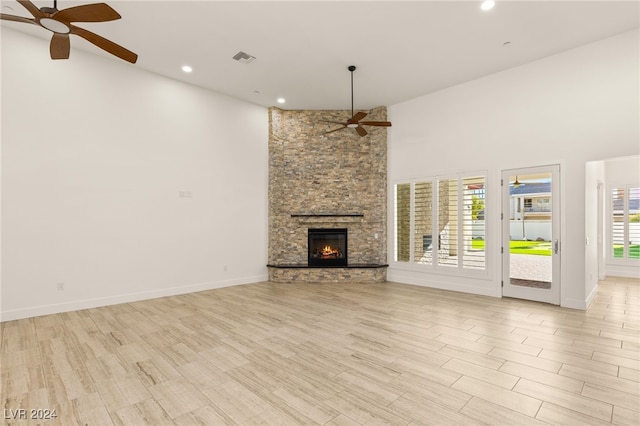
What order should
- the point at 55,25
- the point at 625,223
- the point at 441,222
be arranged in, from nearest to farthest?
the point at 55,25 → the point at 441,222 → the point at 625,223

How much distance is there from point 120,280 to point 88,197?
59.4 inches

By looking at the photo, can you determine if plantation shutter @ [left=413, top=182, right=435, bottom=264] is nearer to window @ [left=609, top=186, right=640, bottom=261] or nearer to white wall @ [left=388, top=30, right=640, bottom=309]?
white wall @ [left=388, top=30, right=640, bottom=309]

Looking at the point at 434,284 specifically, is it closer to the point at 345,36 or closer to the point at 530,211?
the point at 530,211

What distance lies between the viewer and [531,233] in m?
5.31

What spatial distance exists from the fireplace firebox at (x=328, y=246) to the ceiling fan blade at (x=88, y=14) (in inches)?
213

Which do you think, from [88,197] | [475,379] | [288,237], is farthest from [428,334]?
[88,197]

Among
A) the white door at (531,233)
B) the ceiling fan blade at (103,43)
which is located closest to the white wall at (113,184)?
the ceiling fan blade at (103,43)

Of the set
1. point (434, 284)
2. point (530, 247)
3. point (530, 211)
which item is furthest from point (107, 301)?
point (530, 211)

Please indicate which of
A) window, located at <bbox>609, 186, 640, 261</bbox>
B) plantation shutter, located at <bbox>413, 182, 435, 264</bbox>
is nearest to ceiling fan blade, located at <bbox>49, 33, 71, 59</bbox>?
plantation shutter, located at <bbox>413, 182, 435, 264</bbox>

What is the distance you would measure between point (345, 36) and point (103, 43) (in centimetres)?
308

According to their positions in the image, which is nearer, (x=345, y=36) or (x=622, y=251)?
(x=345, y=36)

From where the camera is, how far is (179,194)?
234 inches

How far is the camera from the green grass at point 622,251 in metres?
7.46

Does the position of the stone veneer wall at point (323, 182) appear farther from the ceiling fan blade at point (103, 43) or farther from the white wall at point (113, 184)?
the ceiling fan blade at point (103, 43)
